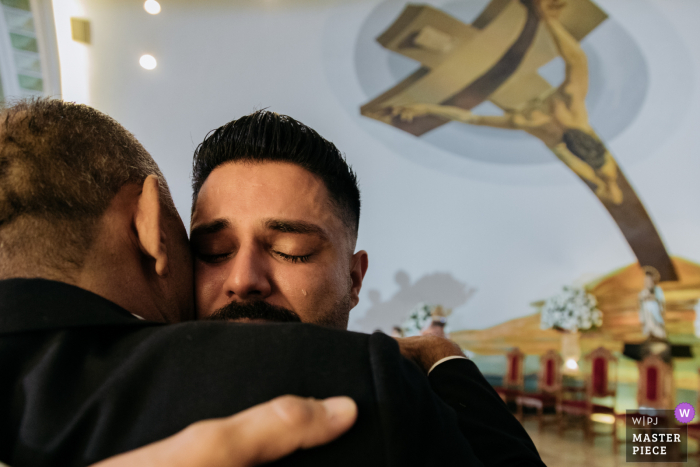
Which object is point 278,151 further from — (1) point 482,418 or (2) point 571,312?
(2) point 571,312

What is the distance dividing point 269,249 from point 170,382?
75 cm

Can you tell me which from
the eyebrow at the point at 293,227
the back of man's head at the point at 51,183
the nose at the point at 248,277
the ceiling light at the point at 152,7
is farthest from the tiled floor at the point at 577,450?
the ceiling light at the point at 152,7

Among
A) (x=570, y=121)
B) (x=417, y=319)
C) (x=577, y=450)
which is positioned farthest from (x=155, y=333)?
(x=570, y=121)

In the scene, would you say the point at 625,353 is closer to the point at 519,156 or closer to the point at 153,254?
the point at 519,156

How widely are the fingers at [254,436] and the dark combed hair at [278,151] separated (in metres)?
1.02

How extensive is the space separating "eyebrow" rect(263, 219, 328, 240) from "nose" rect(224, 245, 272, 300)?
8cm

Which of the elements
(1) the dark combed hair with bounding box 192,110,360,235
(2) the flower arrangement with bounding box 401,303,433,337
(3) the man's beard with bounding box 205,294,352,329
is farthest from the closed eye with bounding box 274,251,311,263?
(2) the flower arrangement with bounding box 401,303,433,337

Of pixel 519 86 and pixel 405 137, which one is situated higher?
pixel 519 86

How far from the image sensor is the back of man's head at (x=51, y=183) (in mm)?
790

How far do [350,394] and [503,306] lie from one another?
695 centimetres

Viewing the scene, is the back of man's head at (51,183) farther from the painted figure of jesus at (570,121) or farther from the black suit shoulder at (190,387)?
the painted figure of jesus at (570,121)

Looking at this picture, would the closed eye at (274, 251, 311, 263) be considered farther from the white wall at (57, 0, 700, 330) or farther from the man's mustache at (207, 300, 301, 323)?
the white wall at (57, 0, 700, 330)

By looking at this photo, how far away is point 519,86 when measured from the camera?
7.21m

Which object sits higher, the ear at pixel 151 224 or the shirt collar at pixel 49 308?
the ear at pixel 151 224
